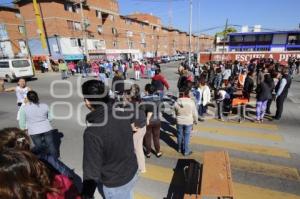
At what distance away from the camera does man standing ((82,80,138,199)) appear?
2.09 meters

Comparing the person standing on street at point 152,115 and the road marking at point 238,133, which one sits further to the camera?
the road marking at point 238,133

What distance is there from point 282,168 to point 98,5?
5061 centimetres

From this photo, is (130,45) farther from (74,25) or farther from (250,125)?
(250,125)

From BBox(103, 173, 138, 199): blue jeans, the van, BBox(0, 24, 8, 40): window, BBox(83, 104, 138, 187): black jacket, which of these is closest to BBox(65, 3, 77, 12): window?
BBox(0, 24, 8, 40): window

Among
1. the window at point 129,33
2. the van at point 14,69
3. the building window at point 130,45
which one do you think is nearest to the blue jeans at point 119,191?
the van at point 14,69

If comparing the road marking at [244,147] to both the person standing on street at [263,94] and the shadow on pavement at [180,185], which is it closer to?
the shadow on pavement at [180,185]

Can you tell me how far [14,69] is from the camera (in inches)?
791

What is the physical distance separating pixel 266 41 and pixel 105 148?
186 feet

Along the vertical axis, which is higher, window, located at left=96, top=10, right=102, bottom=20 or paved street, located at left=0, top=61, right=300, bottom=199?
window, located at left=96, top=10, right=102, bottom=20

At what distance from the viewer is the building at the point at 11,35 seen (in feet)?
127

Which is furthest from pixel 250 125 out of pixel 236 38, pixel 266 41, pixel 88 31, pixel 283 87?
pixel 236 38

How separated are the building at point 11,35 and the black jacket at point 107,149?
43.9m

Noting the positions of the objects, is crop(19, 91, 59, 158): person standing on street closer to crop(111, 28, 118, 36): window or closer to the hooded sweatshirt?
the hooded sweatshirt

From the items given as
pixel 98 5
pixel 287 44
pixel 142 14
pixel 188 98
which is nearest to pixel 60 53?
pixel 98 5
